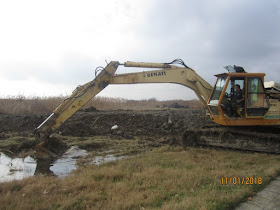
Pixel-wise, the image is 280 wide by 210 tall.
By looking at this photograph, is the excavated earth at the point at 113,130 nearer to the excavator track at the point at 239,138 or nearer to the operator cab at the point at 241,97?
the excavator track at the point at 239,138

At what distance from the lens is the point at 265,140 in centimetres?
812

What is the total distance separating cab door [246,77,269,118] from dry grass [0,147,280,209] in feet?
5.50

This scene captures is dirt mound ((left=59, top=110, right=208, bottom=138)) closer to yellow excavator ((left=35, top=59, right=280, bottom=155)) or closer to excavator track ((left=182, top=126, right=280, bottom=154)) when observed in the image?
excavator track ((left=182, top=126, right=280, bottom=154))

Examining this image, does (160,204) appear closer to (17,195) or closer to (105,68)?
(17,195)

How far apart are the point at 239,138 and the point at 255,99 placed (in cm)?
144

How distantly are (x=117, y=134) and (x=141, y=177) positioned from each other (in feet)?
20.3

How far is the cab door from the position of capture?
26.2 feet

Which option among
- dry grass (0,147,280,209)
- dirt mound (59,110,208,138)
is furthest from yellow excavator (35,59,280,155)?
dirt mound (59,110,208,138)

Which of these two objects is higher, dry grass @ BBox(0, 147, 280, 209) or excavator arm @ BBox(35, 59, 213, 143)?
excavator arm @ BBox(35, 59, 213, 143)

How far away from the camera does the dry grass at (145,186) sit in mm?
4211
